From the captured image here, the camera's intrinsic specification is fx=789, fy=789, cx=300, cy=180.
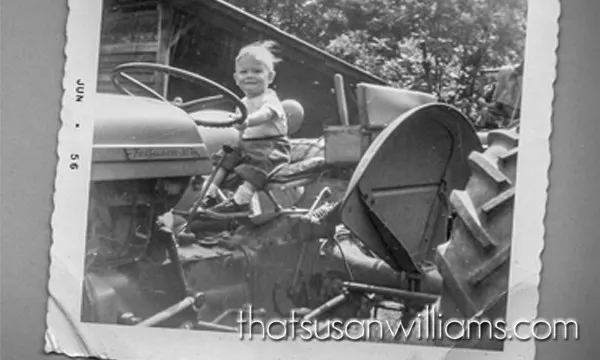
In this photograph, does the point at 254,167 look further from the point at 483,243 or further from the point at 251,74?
the point at 483,243

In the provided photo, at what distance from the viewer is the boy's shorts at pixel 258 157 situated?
7.13 ft

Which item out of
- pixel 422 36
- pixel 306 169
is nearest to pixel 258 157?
pixel 306 169

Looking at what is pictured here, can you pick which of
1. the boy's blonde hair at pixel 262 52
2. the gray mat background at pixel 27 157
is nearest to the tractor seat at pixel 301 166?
the boy's blonde hair at pixel 262 52

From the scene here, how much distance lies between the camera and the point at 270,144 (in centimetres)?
218

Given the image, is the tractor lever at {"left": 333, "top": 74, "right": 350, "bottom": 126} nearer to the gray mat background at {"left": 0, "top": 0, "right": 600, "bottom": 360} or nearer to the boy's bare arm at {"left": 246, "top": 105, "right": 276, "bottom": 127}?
the boy's bare arm at {"left": 246, "top": 105, "right": 276, "bottom": 127}

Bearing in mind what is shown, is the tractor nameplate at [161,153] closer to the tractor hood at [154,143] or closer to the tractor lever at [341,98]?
the tractor hood at [154,143]

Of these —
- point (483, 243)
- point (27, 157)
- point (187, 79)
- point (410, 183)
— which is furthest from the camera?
point (27, 157)

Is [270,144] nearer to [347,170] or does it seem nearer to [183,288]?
[347,170]

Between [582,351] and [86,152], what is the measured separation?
4.87ft

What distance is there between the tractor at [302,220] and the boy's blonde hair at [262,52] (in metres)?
0.12

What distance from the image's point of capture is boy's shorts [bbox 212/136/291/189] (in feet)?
7.13

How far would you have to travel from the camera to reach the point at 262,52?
221 cm

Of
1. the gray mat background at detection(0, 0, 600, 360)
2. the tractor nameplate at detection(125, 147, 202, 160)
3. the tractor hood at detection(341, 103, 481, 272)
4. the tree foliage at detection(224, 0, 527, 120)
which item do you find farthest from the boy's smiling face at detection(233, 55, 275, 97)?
the gray mat background at detection(0, 0, 600, 360)

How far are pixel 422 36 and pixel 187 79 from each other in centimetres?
67
